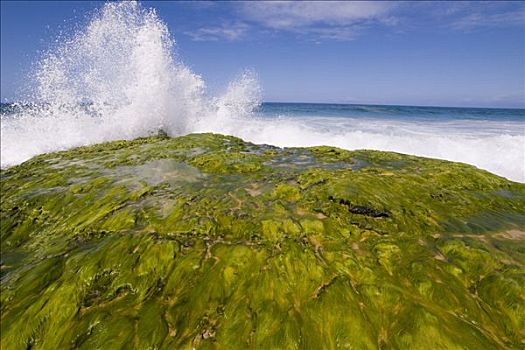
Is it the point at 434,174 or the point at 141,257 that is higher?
the point at 434,174

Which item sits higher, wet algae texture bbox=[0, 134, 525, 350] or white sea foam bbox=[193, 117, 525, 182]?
wet algae texture bbox=[0, 134, 525, 350]

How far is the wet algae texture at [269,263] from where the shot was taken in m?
3.25

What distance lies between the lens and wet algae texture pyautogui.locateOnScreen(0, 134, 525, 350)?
325cm

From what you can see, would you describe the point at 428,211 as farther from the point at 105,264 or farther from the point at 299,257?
the point at 105,264

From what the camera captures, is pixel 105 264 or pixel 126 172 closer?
pixel 105 264

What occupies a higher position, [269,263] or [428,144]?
[269,263]

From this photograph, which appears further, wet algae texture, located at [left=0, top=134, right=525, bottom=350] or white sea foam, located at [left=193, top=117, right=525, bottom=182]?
white sea foam, located at [left=193, top=117, right=525, bottom=182]

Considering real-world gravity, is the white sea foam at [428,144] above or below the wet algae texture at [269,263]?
below

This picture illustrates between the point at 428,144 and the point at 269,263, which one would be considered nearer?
the point at 269,263

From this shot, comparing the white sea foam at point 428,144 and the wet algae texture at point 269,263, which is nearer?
the wet algae texture at point 269,263

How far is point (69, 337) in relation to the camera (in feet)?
11.1

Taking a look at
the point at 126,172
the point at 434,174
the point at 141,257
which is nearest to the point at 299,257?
the point at 141,257

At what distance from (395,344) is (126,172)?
696 centimetres

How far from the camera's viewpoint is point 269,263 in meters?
3.99
